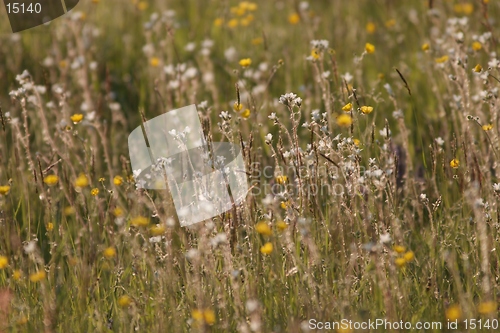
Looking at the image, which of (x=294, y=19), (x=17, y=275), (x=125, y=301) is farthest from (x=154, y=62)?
(x=125, y=301)

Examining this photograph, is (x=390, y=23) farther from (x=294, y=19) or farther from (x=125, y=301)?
(x=125, y=301)

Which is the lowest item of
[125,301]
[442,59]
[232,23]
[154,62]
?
[125,301]

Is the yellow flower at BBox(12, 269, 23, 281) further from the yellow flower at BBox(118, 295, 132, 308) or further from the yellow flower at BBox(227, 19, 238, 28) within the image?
the yellow flower at BBox(227, 19, 238, 28)

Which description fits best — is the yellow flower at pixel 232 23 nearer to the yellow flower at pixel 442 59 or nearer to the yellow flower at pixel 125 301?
the yellow flower at pixel 442 59

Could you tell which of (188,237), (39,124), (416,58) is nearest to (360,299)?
(188,237)

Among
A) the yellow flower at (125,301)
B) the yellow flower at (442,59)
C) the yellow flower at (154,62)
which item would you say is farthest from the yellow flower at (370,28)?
the yellow flower at (125,301)

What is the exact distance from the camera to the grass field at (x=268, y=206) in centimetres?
218

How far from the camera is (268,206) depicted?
228cm

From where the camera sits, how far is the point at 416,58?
14.9 feet

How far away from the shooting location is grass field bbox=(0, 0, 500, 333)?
2180 millimetres

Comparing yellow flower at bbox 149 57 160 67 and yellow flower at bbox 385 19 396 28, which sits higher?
yellow flower at bbox 385 19 396 28

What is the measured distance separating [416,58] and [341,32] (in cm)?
70

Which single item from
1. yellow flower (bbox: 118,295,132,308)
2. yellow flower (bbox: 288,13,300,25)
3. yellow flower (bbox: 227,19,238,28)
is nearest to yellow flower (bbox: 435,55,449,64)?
A: yellow flower (bbox: 227,19,238,28)

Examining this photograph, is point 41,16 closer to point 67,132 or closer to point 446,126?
point 67,132
